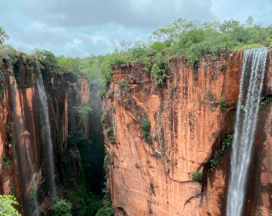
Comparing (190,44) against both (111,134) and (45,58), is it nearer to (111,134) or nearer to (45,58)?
(111,134)

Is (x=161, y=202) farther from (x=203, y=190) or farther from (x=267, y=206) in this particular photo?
(x=267, y=206)

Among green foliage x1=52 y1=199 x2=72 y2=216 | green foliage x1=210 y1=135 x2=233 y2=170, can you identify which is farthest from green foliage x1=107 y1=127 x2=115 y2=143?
green foliage x1=210 y1=135 x2=233 y2=170

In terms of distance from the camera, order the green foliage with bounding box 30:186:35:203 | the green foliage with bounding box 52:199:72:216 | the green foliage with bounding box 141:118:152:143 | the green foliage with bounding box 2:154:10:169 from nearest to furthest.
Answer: the green foliage with bounding box 2:154:10:169 → the green foliage with bounding box 141:118:152:143 → the green foliage with bounding box 30:186:35:203 → the green foliage with bounding box 52:199:72:216

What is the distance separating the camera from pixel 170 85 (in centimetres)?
813

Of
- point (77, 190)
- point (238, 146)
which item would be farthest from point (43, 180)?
point (238, 146)

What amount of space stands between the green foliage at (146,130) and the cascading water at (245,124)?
2.89m

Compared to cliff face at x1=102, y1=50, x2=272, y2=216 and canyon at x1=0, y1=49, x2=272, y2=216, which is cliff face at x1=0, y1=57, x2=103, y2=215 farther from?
cliff face at x1=102, y1=50, x2=272, y2=216

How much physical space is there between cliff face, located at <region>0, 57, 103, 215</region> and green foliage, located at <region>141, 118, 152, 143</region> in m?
4.66

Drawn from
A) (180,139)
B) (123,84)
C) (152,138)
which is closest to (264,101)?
(180,139)

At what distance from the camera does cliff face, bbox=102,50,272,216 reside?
22.5 feet

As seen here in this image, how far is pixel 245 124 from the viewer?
273 inches

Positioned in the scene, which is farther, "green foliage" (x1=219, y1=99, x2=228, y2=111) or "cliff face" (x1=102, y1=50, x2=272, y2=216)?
"green foliage" (x1=219, y1=99, x2=228, y2=111)

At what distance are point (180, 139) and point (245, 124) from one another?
6.77 ft

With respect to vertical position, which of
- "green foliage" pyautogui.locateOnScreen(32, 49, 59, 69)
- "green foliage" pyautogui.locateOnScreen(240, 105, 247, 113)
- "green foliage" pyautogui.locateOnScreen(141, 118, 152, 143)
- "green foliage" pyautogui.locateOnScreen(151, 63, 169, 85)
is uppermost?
"green foliage" pyautogui.locateOnScreen(32, 49, 59, 69)
